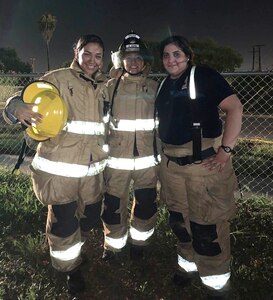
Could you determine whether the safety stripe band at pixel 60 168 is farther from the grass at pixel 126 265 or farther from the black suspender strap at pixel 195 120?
the grass at pixel 126 265

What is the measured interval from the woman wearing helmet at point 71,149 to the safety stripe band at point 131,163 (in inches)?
10.1

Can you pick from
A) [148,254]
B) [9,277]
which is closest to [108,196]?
[148,254]

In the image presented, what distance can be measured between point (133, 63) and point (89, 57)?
1.59ft

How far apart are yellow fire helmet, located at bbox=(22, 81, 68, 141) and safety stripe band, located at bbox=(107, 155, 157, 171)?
789 millimetres

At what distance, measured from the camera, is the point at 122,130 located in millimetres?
3412

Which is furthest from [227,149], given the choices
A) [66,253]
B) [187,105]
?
[66,253]

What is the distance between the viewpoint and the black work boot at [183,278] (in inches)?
132

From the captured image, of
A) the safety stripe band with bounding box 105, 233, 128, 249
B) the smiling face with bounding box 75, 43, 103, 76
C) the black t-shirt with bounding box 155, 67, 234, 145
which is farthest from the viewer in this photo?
the safety stripe band with bounding box 105, 233, 128, 249

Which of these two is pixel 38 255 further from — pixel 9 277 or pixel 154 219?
pixel 154 219

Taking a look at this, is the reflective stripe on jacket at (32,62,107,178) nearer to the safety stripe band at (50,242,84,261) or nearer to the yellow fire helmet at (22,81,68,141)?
the yellow fire helmet at (22,81,68,141)

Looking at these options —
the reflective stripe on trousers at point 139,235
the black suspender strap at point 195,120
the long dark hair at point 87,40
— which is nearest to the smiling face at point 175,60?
the black suspender strap at point 195,120

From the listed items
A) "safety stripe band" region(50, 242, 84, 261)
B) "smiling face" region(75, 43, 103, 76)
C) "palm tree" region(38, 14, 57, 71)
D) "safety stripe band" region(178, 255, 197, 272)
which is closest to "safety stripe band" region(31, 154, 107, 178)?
"safety stripe band" region(50, 242, 84, 261)

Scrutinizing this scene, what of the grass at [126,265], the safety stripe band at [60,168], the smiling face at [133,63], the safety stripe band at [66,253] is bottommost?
the grass at [126,265]

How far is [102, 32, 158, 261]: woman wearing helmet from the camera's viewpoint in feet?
11.1
